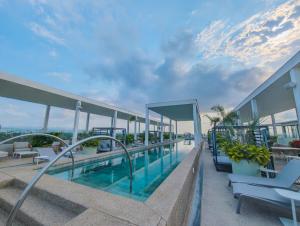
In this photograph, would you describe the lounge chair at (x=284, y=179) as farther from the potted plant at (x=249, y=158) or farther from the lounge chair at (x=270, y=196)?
the potted plant at (x=249, y=158)

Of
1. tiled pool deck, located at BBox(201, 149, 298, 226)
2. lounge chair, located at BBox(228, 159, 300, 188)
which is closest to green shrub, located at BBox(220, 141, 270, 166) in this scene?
lounge chair, located at BBox(228, 159, 300, 188)

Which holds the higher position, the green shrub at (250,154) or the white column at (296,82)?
the white column at (296,82)

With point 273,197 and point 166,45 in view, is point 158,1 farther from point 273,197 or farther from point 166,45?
point 273,197

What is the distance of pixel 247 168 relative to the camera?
430cm

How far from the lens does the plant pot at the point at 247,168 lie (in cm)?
425

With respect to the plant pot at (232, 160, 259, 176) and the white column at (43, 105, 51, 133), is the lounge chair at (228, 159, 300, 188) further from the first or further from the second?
the white column at (43, 105, 51, 133)

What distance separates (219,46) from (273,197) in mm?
8701

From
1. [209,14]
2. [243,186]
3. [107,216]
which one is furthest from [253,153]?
[209,14]

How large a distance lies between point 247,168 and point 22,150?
10.1 meters

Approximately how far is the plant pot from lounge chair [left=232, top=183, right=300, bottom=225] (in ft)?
4.66

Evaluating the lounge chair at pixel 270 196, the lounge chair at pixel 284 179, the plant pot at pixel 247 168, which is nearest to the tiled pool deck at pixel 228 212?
the lounge chair at pixel 270 196

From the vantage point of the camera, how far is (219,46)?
29.0ft

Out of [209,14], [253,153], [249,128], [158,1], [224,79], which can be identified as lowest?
[253,153]

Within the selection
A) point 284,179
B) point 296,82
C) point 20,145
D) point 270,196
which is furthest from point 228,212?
point 20,145
